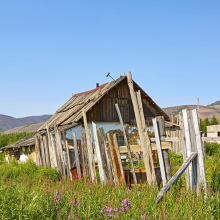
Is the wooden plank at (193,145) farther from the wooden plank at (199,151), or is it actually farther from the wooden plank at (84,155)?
the wooden plank at (84,155)

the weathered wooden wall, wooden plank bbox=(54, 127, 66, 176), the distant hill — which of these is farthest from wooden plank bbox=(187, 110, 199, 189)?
the distant hill

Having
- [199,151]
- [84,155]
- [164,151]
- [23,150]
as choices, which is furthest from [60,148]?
[23,150]

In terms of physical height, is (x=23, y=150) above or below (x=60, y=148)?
below

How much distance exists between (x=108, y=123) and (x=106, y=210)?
1310 centimetres

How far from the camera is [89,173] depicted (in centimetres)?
784

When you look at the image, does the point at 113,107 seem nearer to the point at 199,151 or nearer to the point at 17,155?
the point at 17,155

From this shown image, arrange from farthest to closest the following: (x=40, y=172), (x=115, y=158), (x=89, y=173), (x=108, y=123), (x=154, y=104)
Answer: (x=154, y=104)
(x=108, y=123)
(x=40, y=172)
(x=89, y=173)
(x=115, y=158)

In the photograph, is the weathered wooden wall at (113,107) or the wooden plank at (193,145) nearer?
the wooden plank at (193,145)

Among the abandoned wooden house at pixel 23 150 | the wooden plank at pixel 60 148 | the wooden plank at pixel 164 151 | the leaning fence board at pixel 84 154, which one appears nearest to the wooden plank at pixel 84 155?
the leaning fence board at pixel 84 154

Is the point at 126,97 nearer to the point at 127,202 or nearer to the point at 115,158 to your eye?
the point at 115,158

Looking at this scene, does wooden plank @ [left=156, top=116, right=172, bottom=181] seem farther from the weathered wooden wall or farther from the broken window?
the broken window

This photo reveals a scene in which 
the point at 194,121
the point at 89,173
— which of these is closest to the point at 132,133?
the point at 89,173

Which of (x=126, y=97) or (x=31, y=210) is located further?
(x=126, y=97)

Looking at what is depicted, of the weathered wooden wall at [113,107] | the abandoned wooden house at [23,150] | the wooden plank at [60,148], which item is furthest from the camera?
the abandoned wooden house at [23,150]
